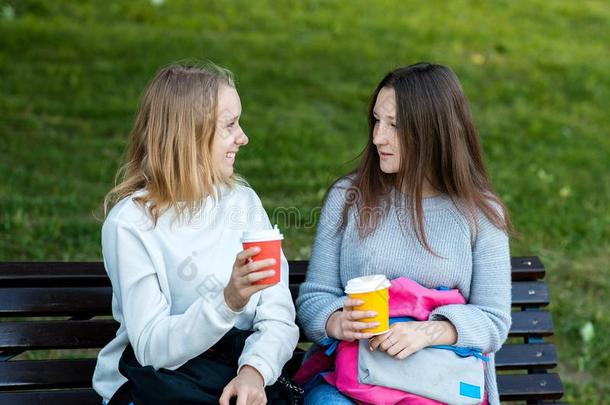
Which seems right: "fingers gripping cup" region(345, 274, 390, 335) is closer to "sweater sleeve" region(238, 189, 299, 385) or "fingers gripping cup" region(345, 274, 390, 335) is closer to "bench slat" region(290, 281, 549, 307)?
"sweater sleeve" region(238, 189, 299, 385)

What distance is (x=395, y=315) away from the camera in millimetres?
2914

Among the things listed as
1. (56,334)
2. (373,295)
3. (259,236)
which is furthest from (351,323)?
(56,334)

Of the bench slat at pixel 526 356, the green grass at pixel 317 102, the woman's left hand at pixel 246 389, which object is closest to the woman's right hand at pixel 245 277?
the woman's left hand at pixel 246 389

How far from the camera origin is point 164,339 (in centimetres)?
264

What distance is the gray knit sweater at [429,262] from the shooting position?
3025 millimetres

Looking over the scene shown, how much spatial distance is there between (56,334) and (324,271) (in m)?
0.94

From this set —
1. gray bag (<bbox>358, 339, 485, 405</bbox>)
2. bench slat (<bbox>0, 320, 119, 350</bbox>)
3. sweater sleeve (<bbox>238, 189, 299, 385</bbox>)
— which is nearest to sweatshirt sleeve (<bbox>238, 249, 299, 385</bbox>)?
sweater sleeve (<bbox>238, 189, 299, 385</bbox>)

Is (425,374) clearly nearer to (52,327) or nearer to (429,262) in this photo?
(429,262)

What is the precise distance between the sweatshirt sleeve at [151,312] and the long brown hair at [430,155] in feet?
2.33

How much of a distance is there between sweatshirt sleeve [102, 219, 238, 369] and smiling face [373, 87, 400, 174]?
815 mm

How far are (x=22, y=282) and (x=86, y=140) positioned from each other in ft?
11.8

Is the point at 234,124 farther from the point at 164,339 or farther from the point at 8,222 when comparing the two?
the point at 8,222

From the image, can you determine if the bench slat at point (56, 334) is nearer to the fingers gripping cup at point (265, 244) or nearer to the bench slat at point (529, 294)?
the fingers gripping cup at point (265, 244)

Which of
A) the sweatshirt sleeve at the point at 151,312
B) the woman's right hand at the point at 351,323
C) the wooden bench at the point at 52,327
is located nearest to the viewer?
the sweatshirt sleeve at the point at 151,312
